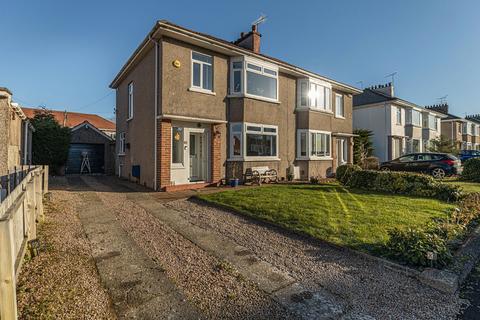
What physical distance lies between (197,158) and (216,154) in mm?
925

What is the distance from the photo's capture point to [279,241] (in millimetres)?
5137

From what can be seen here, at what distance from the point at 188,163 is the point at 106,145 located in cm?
1122

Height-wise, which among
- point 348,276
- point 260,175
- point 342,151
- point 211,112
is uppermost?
point 211,112

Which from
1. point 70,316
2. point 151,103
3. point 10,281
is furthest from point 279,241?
point 151,103

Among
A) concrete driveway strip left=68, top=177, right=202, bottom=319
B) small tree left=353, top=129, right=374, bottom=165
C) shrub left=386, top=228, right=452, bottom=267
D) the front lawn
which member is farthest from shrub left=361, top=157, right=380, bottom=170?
concrete driveway strip left=68, top=177, right=202, bottom=319

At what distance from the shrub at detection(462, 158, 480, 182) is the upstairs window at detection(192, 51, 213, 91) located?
15.3 metres

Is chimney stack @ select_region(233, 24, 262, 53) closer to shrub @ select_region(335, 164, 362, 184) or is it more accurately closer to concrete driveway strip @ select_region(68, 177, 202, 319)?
shrub @ select_region(335, 164, 362, 184)

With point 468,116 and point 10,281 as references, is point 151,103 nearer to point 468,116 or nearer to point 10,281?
point 10,281

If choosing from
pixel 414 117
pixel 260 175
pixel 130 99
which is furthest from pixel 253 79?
pixel 414 117

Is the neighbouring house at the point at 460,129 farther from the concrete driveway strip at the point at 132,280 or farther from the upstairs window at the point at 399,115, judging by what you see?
the concrete driveway strip at the point at 132,280

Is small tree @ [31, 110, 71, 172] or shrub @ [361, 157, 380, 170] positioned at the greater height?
small tree @ [31, 110, 71, 172]

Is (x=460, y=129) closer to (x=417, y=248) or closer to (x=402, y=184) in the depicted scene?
(x=402, y=184)

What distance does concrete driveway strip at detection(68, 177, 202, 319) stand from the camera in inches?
112

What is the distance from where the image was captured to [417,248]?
421cm
